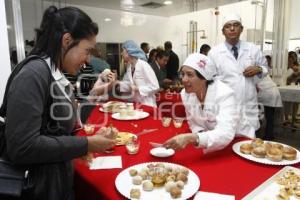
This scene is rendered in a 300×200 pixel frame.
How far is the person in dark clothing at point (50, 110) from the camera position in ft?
2.81

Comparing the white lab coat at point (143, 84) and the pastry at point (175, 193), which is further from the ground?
the white lab coat at point (143, 84)

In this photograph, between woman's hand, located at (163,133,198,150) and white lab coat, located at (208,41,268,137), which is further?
white lab coat, located at (208,41,268,137)

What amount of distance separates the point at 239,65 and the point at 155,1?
14.2 ft

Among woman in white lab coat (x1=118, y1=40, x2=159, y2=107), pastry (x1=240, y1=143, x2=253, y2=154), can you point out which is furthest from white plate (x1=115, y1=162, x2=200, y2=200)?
woman in white lab coat (x1=118, y1=40, x2=159, y2=107)

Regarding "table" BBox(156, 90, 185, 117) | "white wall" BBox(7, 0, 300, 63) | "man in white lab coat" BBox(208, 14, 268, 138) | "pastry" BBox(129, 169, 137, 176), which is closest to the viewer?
"pastry" BBox(129, 169, 137, 176)

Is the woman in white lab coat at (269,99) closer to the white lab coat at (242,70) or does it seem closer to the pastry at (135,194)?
the white lab coat at (242,70)

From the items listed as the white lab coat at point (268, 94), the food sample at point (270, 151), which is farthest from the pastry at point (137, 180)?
the white lab coat at point (268, 94)

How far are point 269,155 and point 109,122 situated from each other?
1.26 m

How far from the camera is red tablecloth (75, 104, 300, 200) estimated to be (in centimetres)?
103

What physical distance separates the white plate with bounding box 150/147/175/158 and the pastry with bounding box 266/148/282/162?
1.55 ft

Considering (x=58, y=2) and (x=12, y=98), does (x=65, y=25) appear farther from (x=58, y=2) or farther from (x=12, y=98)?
(x=58, y=2)

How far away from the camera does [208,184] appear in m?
1.05

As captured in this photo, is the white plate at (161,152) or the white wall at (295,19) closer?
the white plate at (161,152)

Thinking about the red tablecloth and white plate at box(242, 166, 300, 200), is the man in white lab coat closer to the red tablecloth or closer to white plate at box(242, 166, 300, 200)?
the red tablecloth
